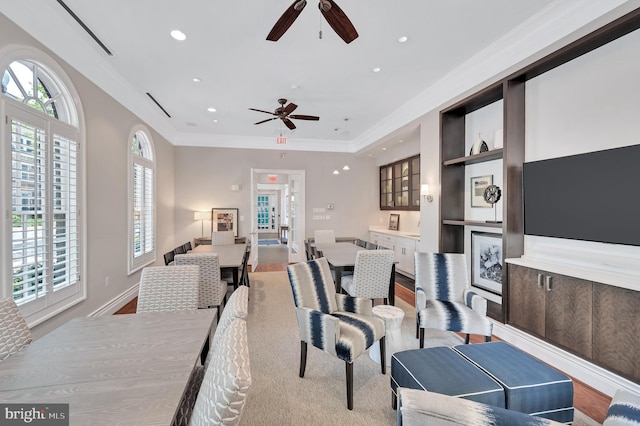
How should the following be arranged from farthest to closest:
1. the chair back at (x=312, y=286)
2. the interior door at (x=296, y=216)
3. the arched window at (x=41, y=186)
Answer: the interior door at (x=296, y=216)
the chair back at (x=312, y=286)
the arched window at (x=41, y=186)

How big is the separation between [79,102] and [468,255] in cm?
518

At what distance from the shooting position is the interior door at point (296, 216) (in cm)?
716

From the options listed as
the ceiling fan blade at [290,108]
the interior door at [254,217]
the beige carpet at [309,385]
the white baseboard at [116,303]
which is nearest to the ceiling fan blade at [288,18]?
the ceiling fan blade at [290,108]

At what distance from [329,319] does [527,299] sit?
211 centimetres

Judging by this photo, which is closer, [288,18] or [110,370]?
[110,370]

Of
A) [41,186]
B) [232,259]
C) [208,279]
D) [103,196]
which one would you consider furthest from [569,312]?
[103,196]

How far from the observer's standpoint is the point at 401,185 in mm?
6594

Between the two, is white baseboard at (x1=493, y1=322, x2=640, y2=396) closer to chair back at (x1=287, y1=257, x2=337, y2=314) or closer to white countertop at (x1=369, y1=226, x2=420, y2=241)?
chair back at (x1=287, y1=257, x2=337, y2=314)

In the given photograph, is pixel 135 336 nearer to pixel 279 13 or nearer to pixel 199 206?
pixel 279 13

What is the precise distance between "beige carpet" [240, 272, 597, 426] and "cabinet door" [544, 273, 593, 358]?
0.65m

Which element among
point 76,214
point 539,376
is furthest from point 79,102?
point 539,376

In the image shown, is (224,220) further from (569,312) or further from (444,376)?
(569,312)

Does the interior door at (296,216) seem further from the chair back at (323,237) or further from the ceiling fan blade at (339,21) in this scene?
the ceiling fan blade at (339,21)

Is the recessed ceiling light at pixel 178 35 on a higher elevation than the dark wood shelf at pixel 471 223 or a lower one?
higher
